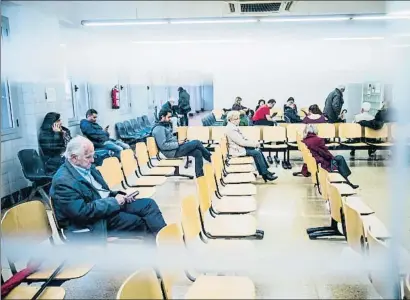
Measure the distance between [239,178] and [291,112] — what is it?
102 cm

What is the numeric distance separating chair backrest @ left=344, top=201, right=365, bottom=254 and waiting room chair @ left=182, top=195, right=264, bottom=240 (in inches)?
23.7

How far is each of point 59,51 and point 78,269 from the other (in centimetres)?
211

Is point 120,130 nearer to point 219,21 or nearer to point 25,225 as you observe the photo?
point 219,21

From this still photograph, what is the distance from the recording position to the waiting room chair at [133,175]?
12.1ft

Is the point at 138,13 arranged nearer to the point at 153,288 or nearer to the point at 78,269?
the point at 78,269

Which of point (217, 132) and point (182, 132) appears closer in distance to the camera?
point (182, 132)

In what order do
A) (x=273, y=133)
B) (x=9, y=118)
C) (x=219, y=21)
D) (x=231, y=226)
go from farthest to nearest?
1. (x=273, y=133)
2. (x=9, y=118)
3. (x=219, y=21)
4. (x=231, y=226)

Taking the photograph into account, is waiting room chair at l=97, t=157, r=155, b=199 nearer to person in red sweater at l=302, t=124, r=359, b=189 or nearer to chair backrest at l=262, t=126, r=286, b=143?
chair backrest at l=262, t=126, r=286, b=143

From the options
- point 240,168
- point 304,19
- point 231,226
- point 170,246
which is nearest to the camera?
point 170,246

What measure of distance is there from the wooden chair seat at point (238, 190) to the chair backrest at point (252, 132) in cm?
103

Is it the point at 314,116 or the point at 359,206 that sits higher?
the point at 314,116

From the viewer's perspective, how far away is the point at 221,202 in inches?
128

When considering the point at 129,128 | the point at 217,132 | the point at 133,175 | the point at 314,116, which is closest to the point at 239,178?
the point at 217,132

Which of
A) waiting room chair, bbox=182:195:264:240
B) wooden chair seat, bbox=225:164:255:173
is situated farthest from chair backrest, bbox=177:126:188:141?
waiting room chair, bbox=182:195:264:240
